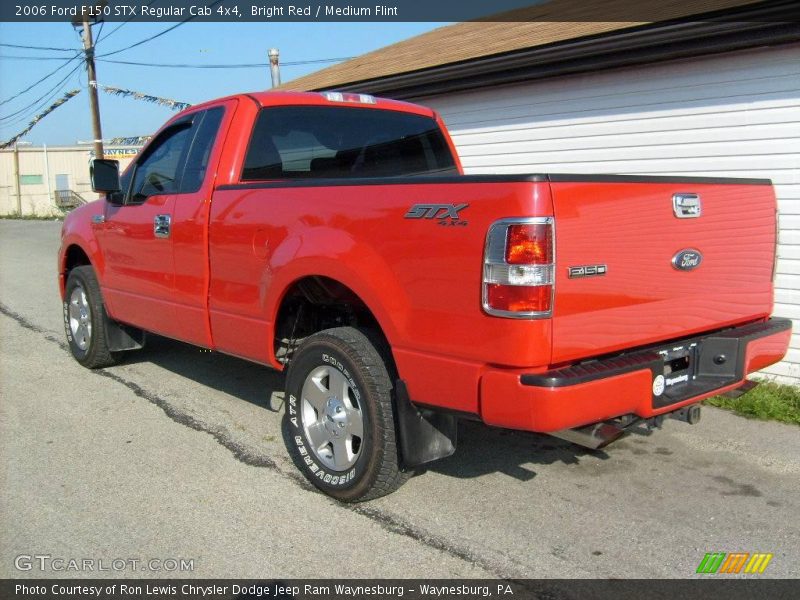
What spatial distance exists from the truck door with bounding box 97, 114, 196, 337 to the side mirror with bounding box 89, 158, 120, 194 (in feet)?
0.36

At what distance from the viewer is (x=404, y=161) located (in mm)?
5312

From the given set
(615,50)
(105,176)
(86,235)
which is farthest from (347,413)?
(615,50)

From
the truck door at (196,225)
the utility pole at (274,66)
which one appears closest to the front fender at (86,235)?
the truck door at (196,225)

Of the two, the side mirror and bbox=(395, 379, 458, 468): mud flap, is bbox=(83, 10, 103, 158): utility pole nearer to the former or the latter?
the side mirror

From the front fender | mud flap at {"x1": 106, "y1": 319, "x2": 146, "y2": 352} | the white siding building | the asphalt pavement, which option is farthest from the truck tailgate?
mud flap at {"x1": 106, "y1": 319, "x2": 146, "y2": 352}

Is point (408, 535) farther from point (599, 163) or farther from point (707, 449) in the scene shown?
point (599, 163)

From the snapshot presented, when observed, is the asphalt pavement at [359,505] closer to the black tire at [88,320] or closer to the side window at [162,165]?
the black tire at [88,320]

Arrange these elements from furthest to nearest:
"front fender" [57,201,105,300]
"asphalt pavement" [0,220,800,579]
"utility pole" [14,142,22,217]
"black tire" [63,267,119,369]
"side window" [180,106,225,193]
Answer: "utility pole" [14,142,22,217]
"black tire" [63,267,119,369]
"front fender" [57,201,105,300]
"side window" [180,106,225,193]
"asphalt pavement" [0,220,800,579]

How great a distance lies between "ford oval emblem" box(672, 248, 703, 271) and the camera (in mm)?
3535

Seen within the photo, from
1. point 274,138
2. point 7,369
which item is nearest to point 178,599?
point 274,138

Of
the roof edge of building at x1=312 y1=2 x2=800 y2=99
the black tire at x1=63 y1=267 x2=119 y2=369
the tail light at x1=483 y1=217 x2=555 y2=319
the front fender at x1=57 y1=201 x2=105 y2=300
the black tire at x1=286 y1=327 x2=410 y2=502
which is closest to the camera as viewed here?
the tail light at x1=483 y1=217 x2=555 y2=319

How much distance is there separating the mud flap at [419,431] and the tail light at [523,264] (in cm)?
72

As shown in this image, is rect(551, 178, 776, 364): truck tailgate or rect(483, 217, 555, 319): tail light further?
rect(551, 178, 776, 364): truck tailgate

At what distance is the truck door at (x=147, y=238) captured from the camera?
203 inches
